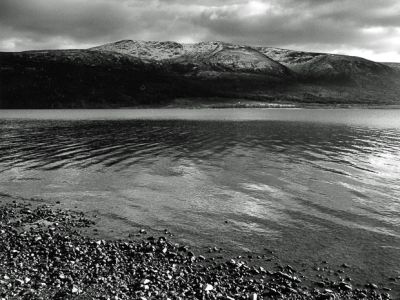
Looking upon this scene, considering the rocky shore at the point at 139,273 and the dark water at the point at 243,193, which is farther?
the dark water at the point at 243,193

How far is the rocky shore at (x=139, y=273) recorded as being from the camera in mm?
16672

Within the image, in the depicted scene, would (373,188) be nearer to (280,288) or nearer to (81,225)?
(280,288)

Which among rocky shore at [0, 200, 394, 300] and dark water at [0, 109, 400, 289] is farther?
dark water at [0, 109, 400, 289]

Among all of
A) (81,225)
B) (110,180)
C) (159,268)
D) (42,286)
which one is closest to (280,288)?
(159,268)

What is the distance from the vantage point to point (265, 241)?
77.0 feet

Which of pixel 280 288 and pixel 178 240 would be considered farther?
pixel 178 240

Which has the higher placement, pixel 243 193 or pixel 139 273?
pixel 139 273

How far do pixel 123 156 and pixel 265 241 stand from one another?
37.4m

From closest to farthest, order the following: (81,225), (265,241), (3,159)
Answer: (265,241), (81,225), (3,159)

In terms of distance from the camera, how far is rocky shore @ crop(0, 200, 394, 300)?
1667 cm

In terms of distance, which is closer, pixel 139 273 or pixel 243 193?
pixel 139 273

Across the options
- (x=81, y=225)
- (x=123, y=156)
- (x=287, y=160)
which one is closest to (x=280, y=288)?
(x=81, y=225)

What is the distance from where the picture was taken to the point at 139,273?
727 inches

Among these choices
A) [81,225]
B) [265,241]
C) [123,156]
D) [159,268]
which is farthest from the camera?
[123,156]
